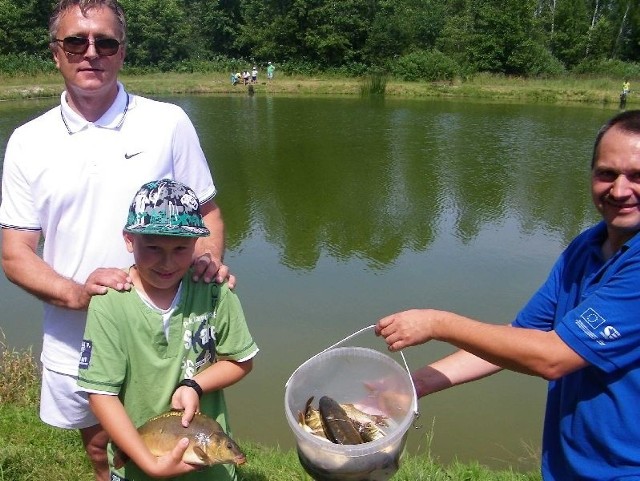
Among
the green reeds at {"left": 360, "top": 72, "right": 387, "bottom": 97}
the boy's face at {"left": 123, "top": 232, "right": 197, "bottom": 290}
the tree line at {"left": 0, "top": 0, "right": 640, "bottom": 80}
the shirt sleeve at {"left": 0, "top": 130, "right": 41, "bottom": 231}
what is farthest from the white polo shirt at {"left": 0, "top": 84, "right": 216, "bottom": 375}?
the tree line at {"left": 0, "top": 0, "right": 640, "bottom": 80}

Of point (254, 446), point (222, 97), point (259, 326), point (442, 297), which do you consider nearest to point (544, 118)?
point (222, 97)

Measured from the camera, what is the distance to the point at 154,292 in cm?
212

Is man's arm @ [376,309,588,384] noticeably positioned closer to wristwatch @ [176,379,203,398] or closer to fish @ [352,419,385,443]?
fish @ [352,419,385,443]

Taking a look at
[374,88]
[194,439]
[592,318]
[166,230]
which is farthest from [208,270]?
[374,88]

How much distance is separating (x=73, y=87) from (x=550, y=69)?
37.0m

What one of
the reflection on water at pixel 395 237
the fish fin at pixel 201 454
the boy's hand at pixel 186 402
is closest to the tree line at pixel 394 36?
the reflection on water at pixel 395 237

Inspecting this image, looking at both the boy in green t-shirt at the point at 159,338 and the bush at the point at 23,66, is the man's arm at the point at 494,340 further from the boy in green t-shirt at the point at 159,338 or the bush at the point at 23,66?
the bush at the point at 23,66

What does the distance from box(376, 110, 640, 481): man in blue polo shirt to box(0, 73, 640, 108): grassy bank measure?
26238mm

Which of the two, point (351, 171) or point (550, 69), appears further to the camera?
point (550, 69)

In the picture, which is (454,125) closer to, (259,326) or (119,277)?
(259,326)

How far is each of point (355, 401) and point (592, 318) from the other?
945mm

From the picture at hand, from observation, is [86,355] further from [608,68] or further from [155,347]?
[608,68]

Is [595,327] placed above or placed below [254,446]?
above

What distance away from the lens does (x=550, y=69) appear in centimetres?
3534
